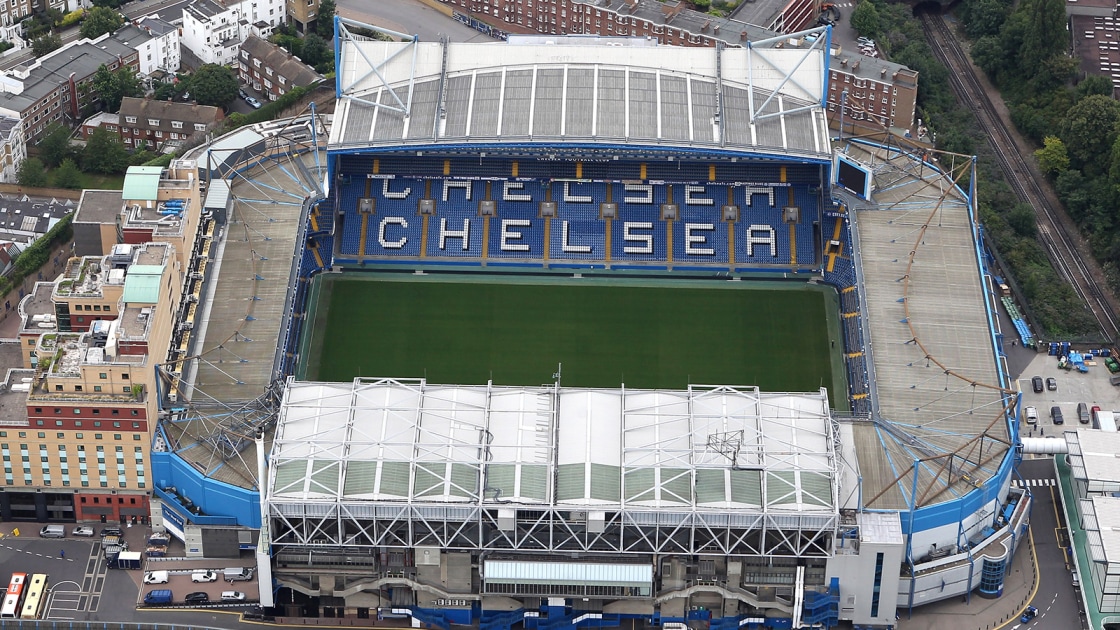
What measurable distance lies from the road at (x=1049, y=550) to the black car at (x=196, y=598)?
6669 cm

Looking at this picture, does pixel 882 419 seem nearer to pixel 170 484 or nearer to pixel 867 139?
pixel 867 139

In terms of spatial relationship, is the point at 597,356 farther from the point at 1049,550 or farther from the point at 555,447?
the point at 1049,550

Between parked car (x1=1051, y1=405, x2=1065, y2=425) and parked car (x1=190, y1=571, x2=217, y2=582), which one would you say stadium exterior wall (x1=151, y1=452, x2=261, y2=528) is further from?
parked car (x1=1051, y1=405, x2=1065, y2=425)

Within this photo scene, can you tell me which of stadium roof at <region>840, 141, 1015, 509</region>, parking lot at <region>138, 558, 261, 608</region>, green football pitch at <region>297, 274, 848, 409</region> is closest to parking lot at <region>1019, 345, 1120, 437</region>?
stadium roof at <region>840, 141, 1015, 509</region>

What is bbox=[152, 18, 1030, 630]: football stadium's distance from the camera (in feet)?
498

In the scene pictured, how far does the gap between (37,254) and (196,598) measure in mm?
48556

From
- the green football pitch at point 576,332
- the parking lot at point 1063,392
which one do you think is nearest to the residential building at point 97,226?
the green football pitch at point 576,332

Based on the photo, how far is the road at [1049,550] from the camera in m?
157

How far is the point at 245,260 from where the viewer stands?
181 m

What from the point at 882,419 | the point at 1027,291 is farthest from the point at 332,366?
the point at 1027,291

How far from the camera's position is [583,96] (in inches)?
7544

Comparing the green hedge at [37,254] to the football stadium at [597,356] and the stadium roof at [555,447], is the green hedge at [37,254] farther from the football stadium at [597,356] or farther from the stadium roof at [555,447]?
the stadium roof at [555,447]

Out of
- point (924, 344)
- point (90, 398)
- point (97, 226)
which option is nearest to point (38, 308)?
point (97, 226)

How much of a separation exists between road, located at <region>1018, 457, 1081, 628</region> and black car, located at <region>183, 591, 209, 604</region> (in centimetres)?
6669
